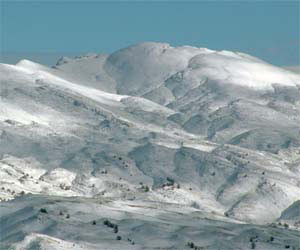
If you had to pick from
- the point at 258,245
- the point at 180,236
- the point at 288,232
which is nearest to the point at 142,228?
the point at 180,236

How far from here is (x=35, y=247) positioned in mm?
158750

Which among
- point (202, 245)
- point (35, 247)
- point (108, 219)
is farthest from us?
point (108, 219)

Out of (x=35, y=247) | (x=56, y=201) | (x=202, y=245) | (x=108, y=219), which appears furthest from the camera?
(x=56, y=201)

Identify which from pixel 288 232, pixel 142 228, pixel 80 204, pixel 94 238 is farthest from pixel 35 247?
pixel 288 232

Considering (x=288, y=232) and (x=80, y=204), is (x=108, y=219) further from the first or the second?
(x=288, y=232)

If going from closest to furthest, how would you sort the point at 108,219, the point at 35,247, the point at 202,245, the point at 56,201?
the point at 35,247, the point at 202,245, the point at 108,219, the point at 56,201

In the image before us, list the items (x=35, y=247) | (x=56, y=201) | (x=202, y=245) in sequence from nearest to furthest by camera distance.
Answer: (x=35, y=247) → (x=202, y=245) → (x=56, y=201)

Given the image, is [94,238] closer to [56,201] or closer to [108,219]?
[108,219]

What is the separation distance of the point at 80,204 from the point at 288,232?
3435 centimetres

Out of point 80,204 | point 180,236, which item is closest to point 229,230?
point 180,236

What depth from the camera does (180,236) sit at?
173750 millimetres

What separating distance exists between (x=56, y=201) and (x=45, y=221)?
61.8 ft

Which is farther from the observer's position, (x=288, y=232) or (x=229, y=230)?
(x=288, y=232)

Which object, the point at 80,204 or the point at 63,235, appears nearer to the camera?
the point at 63,235
